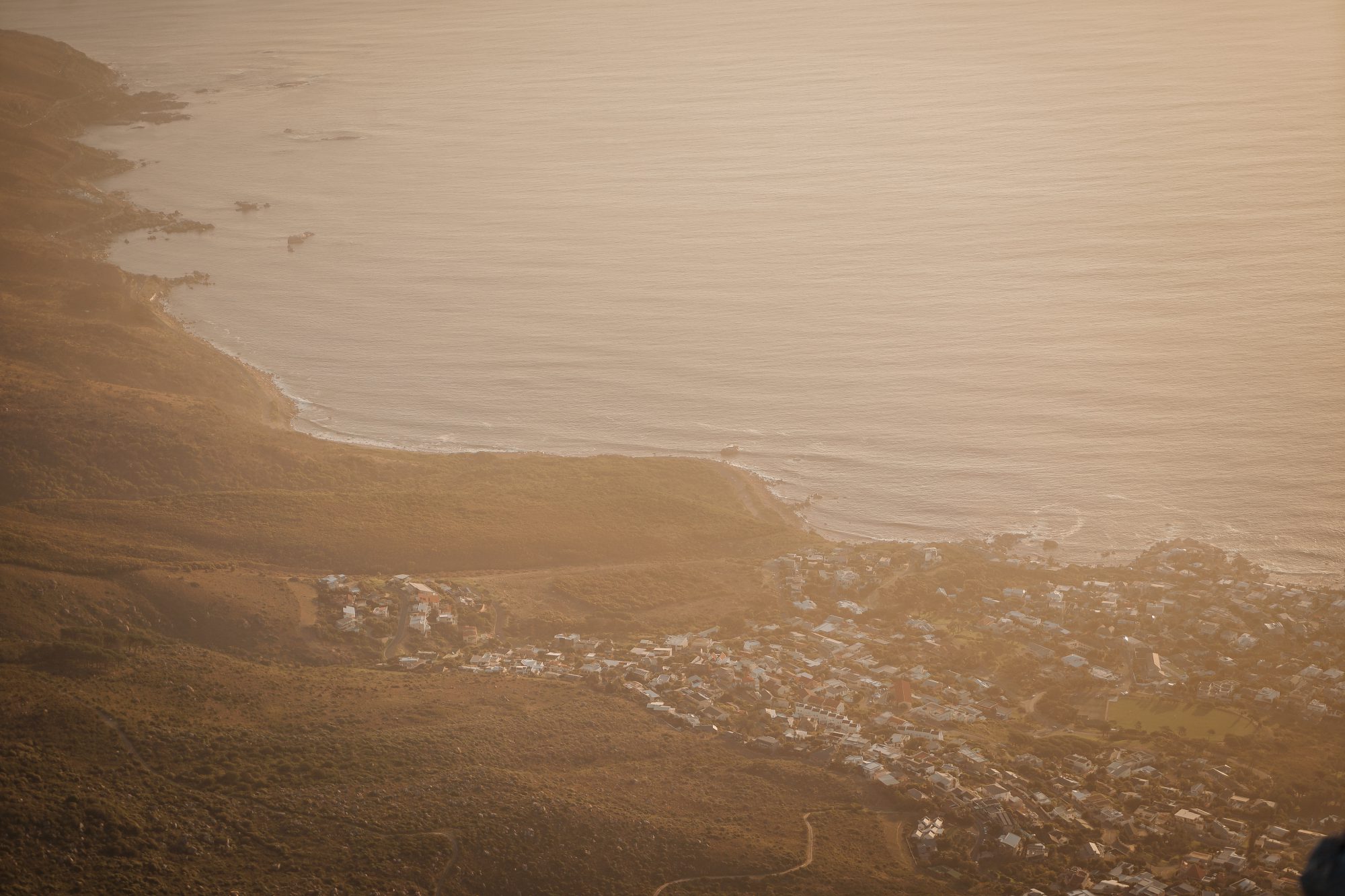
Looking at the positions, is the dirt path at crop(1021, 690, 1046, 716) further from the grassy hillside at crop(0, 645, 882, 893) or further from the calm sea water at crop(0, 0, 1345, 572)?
the calm sea water at crop(0, 0, 1345, 572)

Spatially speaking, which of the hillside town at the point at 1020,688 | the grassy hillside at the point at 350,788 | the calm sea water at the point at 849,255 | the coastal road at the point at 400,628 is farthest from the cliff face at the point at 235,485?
the grassy hillside at the point at 350,788

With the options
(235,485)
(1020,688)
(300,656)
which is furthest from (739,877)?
(235,485)

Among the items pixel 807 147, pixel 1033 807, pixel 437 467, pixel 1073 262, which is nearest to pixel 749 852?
pixel 1033 807

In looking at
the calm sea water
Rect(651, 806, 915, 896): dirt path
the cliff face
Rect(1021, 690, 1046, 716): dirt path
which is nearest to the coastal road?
the cliff face

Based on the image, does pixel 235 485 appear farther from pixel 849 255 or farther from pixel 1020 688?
pixel 849 255

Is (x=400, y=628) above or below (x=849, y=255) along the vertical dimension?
below

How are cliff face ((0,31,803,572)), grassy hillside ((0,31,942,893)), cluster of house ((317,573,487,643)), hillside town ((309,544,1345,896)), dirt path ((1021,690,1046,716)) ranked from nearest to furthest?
1. grassy hillside ((0,31,942,893))
2. hillside town ((309,544,1345,896))
3. dirt path ((1021,690,1046,716))
4. cluster of house ((317,573,487,643))
5. cliff face ((0,31,803,572))
